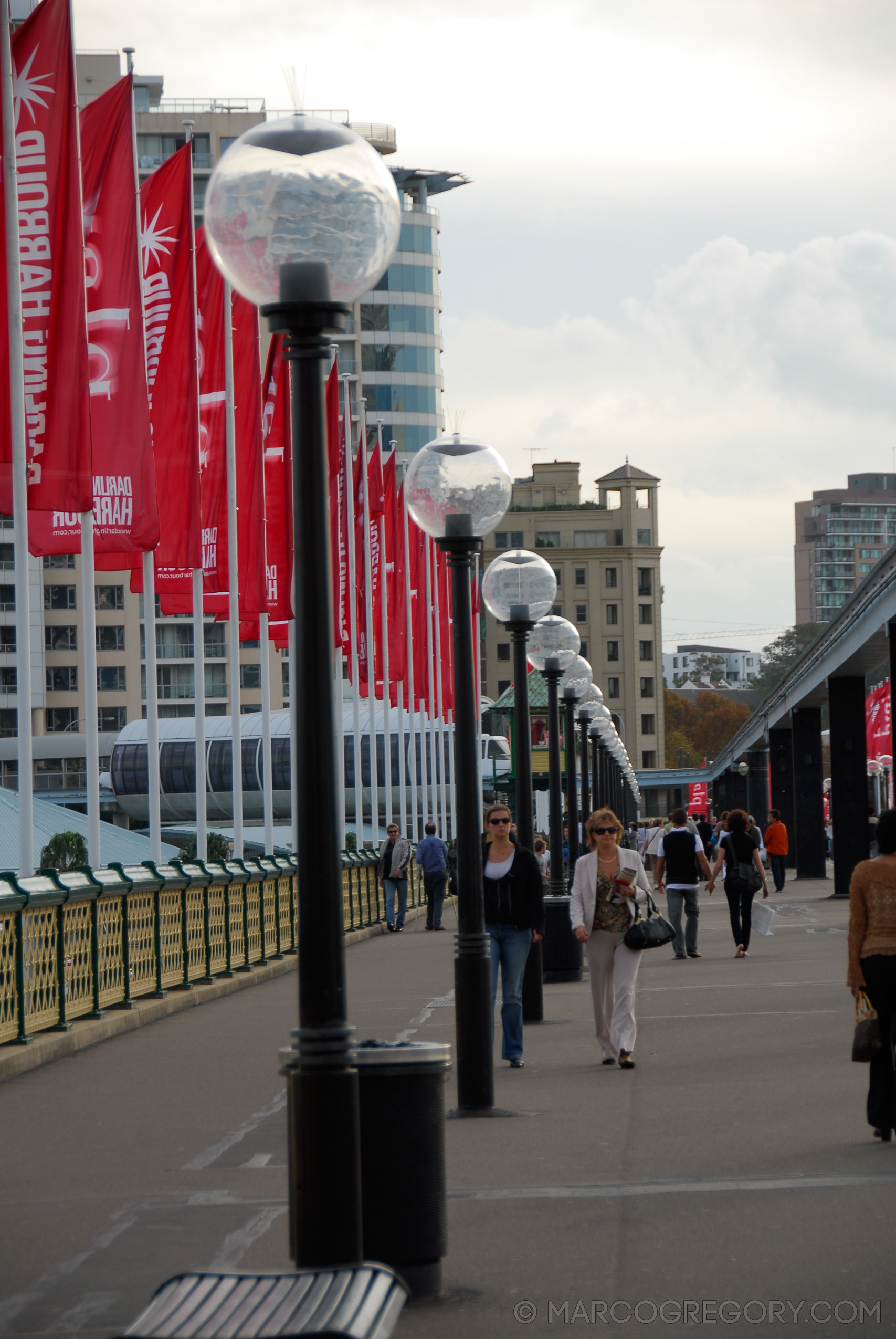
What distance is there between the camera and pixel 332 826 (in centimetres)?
535

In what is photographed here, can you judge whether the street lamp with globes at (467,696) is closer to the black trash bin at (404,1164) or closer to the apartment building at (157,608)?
the black trash bin at (404,1164)

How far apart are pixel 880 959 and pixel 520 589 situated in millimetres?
6342

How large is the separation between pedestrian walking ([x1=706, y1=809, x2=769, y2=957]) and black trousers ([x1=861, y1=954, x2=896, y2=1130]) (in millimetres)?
12541

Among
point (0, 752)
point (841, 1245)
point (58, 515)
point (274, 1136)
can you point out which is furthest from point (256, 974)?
point (0, 752)

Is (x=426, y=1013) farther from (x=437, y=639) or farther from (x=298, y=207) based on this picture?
(x=437, y=639)

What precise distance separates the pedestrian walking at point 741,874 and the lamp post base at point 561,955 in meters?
3.14

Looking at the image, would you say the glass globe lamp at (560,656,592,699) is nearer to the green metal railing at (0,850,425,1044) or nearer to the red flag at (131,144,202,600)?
the green metal railing at (0,850,425,1044)

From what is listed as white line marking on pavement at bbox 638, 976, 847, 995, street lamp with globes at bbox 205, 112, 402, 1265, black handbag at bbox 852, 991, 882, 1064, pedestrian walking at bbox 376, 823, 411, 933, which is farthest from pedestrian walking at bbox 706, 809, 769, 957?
street lamp with globes at bbox 205, 112, 402, 1265

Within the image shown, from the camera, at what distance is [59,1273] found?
6477mm

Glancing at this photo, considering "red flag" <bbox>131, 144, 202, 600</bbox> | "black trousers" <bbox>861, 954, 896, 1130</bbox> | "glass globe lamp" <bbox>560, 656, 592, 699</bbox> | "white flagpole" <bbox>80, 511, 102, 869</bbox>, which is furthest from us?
"glass globe lamp" <bbox>560, 656, 592, 699</bbox>

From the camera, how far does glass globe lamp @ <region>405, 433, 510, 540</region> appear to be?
10352 millimetres

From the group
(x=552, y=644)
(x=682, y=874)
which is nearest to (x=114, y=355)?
(x=552, y=644)

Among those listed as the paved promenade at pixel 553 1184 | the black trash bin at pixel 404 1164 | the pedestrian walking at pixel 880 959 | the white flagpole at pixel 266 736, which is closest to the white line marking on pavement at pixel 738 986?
the paved promenade at pixel 553 1184

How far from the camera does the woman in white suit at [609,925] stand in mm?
11555
